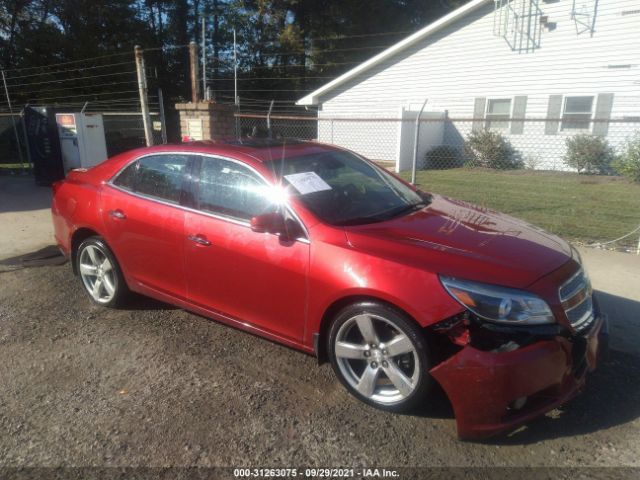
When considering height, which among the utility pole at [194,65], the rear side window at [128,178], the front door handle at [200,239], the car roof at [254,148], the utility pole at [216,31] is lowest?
the front door handle at [200,239]

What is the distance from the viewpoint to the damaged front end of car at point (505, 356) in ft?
7.95

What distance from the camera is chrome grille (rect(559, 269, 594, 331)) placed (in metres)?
2.68

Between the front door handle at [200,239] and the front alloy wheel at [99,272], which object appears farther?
the front alloy wheel at [99,272]

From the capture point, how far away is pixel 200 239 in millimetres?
3438

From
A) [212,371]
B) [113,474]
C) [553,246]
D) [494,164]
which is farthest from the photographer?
[494,164]

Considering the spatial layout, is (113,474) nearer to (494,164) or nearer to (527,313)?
(527,313)

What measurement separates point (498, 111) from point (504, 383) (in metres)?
14.4

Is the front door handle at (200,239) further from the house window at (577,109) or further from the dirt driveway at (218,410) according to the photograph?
the house window at (577,109)

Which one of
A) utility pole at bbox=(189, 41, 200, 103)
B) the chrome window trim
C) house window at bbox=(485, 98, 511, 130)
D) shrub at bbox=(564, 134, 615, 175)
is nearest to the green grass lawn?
shrub at bbox=(564, 134, 615, 175)

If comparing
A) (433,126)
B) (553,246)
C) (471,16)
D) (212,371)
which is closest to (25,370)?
(212,371)

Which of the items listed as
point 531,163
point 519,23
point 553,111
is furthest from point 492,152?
point 519,23

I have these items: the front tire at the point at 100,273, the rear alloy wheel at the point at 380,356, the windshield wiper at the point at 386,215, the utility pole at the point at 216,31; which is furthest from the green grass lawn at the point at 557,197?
the utility pole at the point at 216,31

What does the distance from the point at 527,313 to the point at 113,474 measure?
7.31 ft

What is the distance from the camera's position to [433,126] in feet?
52.1
